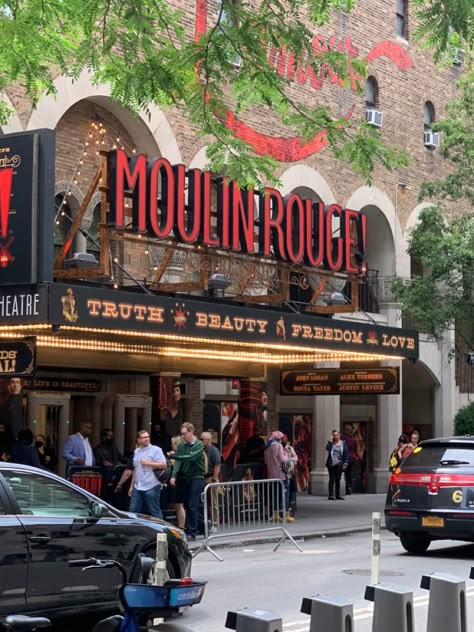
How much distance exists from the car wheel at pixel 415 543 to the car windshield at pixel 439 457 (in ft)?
3.15

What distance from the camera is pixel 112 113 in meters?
23.8

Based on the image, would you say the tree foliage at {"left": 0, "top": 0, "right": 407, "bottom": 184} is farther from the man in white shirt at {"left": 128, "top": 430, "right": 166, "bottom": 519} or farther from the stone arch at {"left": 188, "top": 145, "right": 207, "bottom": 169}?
the stone arch at {"left": 188, "top": 145, "right": 207, "bottom": 169}

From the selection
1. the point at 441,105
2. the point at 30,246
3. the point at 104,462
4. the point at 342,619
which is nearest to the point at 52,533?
the point at 342,619

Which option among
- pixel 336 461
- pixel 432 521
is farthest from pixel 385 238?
pixel 432 521

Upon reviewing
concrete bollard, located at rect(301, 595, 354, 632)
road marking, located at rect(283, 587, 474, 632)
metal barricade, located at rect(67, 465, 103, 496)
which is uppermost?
metal barricade, located at rect(67, 465, 103, 496)

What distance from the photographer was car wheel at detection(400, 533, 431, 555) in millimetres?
16828

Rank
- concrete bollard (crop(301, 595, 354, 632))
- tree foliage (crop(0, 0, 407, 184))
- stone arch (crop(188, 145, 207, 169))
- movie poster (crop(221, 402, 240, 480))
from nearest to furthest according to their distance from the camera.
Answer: concrete bollard (crop(301, 595, 354, 632))
tree foliage (crop(0, 0, 407, 184))
stone arch (crop(188, 145, 207, 169))
movie poster (crop(221, 402, 240, 480))

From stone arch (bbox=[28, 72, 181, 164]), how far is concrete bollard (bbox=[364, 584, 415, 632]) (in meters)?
→ 15.2

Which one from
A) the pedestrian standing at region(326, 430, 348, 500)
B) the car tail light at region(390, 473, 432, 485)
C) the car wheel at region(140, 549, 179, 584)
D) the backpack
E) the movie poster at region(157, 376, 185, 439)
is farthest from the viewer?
the pedestrian standing at region(326, 430, 348, 500)

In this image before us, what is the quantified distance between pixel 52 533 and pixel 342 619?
4.15m

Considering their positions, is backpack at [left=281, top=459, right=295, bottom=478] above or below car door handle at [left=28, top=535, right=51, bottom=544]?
above

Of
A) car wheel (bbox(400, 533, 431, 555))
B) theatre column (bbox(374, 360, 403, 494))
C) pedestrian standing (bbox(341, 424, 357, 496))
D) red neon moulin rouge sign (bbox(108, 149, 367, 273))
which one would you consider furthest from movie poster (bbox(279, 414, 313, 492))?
car wheel (bbox(400, 533, 431, 555))

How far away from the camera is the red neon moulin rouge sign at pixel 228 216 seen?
19109 millimetres

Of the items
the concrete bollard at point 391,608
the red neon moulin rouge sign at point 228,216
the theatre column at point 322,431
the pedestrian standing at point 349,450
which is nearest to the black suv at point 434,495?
the red neon moulin rouge sign at point 228,216
